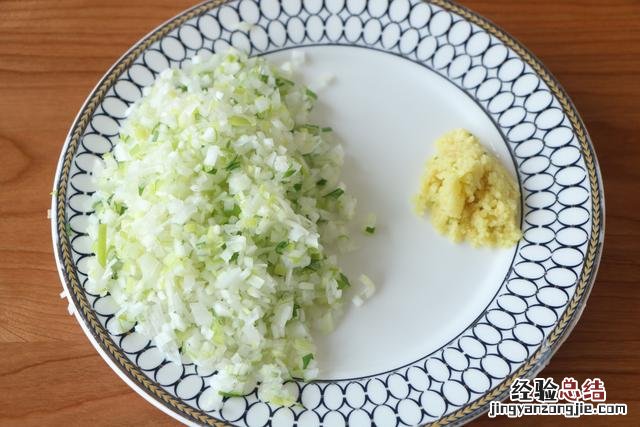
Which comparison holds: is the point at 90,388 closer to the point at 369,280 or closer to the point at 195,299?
the point at 195,299

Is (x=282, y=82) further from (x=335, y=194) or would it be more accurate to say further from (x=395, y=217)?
(x=395, y=217)

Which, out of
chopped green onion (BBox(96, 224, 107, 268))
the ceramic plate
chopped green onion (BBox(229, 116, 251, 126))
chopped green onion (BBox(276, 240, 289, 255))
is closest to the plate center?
the ceramic plate

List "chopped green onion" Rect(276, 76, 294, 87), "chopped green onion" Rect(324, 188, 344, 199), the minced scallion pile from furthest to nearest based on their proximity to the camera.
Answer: "chopped green onion" Rect(276, 76, 294, 87)
"chopped green onion" Rect(324, 188, 344, 199)
the minced scallion pile

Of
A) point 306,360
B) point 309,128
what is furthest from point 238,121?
point 306,360

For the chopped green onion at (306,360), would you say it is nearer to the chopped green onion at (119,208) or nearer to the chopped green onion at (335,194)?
the chopped green onion at (335,194)

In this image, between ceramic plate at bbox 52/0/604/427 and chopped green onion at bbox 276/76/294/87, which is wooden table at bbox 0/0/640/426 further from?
chopped green onion at bbox 276/76/294/87
